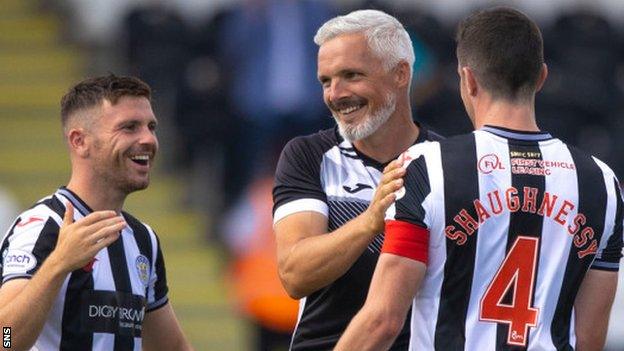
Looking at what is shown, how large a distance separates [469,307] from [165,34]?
361 inches

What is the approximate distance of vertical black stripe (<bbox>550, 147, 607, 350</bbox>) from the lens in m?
5.28

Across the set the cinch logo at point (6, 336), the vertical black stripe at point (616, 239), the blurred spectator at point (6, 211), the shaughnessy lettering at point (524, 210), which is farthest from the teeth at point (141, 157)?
the blurred spectator at point (6, 211)

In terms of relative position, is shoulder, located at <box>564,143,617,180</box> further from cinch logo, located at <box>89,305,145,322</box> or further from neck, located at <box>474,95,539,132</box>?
cinch logo, located at <box>89,305,145,322</box>

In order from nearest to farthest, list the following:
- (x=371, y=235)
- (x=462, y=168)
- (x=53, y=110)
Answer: (x=462, y=168) < (x=371, y=235) < (x=53, y=110)

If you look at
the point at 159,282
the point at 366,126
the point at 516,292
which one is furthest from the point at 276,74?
the point at 516,292

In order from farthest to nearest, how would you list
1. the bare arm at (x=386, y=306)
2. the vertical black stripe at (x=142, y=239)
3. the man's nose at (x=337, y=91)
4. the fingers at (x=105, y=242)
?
the vertical black stripe at (x=142, y=239) < the man's nose at (x=337, y=91) < the fingers at (x=105, y=242) < the bare arm at (x=386, y=306)

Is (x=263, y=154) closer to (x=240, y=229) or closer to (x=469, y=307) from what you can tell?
(x=240, y=229)

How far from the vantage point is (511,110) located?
528 centimetres

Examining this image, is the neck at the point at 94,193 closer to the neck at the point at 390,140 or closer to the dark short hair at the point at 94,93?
the dark short hair at the point at 94,93

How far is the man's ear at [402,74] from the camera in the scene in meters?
6.18

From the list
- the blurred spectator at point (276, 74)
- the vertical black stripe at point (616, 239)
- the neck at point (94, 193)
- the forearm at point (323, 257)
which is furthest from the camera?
the blurred spectator at point (276, 74)

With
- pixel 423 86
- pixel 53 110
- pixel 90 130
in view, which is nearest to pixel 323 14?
pixel 423 86

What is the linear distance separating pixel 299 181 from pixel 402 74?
0.58 meters

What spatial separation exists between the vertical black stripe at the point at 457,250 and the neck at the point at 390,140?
35.2 inches
